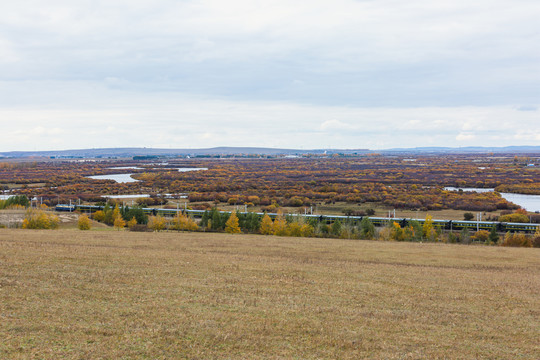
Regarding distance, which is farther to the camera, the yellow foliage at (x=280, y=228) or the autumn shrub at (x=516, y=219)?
the autumn shrub at (x=516, y=219)

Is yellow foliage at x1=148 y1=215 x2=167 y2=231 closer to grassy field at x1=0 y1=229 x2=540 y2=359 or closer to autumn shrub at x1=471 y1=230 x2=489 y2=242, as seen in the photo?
grassy field at x1=0 y1=229 x2=540 y2=359

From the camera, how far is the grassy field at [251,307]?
13.5m

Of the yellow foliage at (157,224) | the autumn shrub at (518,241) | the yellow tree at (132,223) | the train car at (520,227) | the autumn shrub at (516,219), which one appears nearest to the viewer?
the autumn shrub at (518,241)

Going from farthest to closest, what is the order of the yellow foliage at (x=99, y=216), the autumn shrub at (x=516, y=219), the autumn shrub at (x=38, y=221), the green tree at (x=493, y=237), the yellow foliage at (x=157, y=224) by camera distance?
the autumn shrub at (x=516, y=219), the yellow foliage at (x=99, y=216), the yellow foliage at (x=157, y=224), the autumn shrub at (x=38, y=221), the green tree at (x=493, y=237)

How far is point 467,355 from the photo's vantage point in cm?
1363

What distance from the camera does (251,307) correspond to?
701 inches

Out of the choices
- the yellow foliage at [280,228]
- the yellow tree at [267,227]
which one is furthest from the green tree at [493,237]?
the yellow tree at [267,227]

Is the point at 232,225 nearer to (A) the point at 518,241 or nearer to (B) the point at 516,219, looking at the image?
(A) the point at 518,241

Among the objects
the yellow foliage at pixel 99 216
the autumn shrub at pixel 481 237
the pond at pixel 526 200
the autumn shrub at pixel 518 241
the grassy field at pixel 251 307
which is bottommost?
the pond at pixel 526 200

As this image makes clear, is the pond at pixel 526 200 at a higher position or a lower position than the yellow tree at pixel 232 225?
lower

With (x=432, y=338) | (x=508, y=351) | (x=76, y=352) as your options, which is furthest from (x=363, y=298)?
(x=76, y=352)

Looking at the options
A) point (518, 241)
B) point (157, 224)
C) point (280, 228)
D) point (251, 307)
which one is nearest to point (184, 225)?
point (157, 224)

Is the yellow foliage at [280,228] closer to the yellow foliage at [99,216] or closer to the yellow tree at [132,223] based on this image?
the yellow tree at [132,223]

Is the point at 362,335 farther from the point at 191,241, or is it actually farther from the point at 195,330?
the point at 191,241
